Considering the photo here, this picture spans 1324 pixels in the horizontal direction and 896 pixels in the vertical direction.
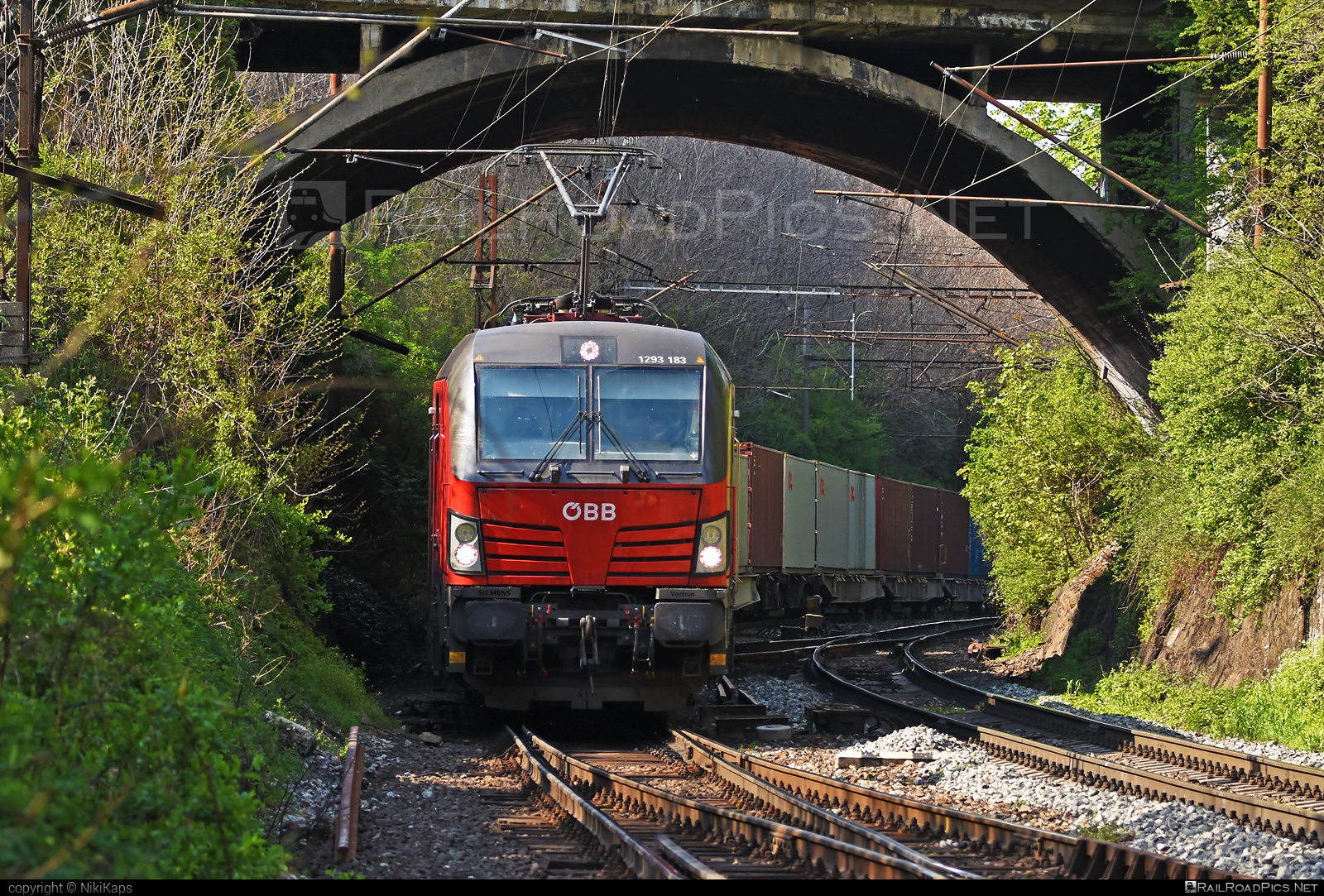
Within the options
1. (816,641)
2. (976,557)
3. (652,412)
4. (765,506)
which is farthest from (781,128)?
(976,557)

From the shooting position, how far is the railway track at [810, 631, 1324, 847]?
27.1 ft

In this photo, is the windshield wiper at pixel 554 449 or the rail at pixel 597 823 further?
the windshield wiper at pixel 554 449

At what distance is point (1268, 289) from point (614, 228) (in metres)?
33.6

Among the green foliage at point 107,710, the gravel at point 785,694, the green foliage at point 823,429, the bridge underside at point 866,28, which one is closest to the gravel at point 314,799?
the green foliage at point 107,710

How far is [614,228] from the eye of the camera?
152ft

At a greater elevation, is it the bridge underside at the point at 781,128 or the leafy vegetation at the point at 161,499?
the bridge underside at the point at 781,128

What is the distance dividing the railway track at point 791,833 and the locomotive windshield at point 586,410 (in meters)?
2.57

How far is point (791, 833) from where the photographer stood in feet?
22.7

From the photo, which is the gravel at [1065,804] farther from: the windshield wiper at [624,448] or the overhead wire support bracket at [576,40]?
the overhead wire support bracket at [576,40]

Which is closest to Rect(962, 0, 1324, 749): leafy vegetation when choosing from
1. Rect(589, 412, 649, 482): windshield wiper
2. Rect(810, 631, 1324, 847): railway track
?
Rect(810, 631, 1324, 847): railway track

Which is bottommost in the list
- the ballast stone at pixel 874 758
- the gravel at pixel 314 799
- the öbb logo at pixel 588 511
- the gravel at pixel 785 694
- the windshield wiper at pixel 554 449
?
the gravel at pixel 785 694

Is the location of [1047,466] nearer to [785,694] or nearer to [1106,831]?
[785,694]

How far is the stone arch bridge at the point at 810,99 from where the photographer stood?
17828mm

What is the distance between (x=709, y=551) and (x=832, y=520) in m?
16.5
